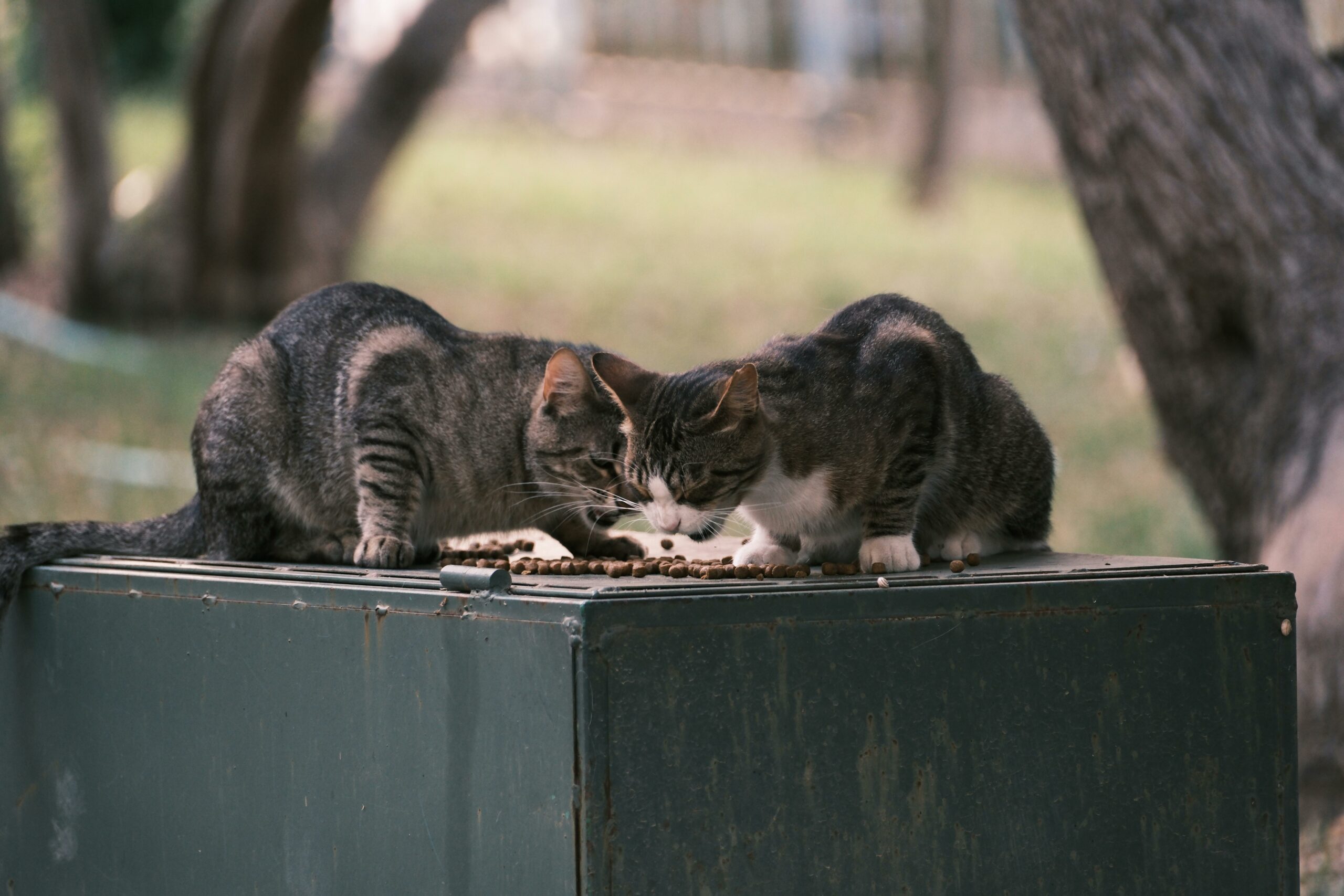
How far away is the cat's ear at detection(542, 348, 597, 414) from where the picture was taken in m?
3.35

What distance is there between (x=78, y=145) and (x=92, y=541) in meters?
10.4

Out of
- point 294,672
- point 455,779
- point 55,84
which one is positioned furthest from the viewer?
point 55,84

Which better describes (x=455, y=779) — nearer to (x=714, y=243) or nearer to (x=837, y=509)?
(x=837, y=509)

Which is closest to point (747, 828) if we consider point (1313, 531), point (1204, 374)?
point (1313, 531)

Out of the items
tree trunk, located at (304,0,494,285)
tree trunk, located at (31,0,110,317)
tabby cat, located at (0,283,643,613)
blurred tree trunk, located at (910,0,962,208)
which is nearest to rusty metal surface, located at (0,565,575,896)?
tabby cat, located at (0,283,643,613)

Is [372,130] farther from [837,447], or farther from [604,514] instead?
[837,447]

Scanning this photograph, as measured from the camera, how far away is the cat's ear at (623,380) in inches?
124

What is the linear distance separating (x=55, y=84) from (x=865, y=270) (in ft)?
24.7

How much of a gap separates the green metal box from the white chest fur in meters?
0.35

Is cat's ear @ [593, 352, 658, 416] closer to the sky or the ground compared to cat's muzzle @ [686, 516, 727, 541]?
closer to the sky

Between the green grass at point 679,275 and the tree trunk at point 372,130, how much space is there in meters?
0.87

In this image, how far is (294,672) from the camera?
282 centimetres

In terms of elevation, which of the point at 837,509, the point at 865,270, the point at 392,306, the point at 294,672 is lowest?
the point at 294,672

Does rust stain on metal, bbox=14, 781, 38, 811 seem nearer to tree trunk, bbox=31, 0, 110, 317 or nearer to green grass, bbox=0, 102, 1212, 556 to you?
green grass, bbox=0, 102, 1212, 556
